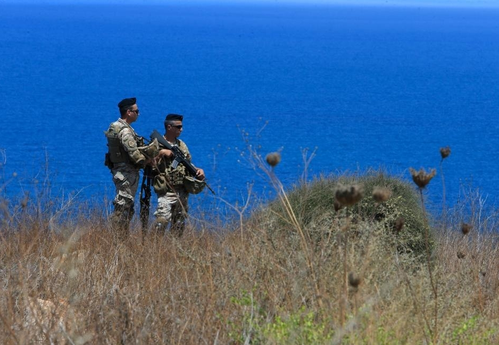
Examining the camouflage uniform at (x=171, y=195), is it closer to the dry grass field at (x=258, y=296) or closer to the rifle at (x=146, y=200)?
the rifle at (x=146, y=200)

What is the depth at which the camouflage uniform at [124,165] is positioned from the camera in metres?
8.87

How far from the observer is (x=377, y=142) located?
132ft

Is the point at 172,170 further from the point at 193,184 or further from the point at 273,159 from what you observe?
the point at 273,159

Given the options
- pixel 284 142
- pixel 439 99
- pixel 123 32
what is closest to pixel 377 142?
pixel 284 142

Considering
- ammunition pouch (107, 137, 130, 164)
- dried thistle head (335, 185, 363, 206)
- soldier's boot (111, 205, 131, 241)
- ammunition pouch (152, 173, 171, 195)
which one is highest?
dried thistle head (335, 185, 363, 206)

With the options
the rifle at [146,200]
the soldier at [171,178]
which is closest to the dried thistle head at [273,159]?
the soldier at [171,178]

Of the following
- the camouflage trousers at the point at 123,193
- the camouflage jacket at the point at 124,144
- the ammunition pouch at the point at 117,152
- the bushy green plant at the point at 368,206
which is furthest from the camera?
A: the camouflage trousers at the point at 123,193

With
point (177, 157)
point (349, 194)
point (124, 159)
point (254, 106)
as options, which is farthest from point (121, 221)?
point (254, 106)

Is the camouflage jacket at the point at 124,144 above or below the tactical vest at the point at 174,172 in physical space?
above

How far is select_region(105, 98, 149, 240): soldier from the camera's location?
8.87m

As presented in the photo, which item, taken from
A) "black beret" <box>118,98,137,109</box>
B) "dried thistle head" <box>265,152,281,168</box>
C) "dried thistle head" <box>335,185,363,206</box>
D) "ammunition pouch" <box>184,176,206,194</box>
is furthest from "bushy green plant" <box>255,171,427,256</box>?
"dried thistle head" <box>335,185,363,206</box>

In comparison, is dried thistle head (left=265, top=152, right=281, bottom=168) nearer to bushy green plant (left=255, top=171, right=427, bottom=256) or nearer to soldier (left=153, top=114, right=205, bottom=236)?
bushy green plant (left=255, top=171, right=427, bottom=256)

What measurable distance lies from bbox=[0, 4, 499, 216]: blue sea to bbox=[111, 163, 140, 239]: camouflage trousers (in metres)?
1.43

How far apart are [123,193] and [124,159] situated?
370mm
